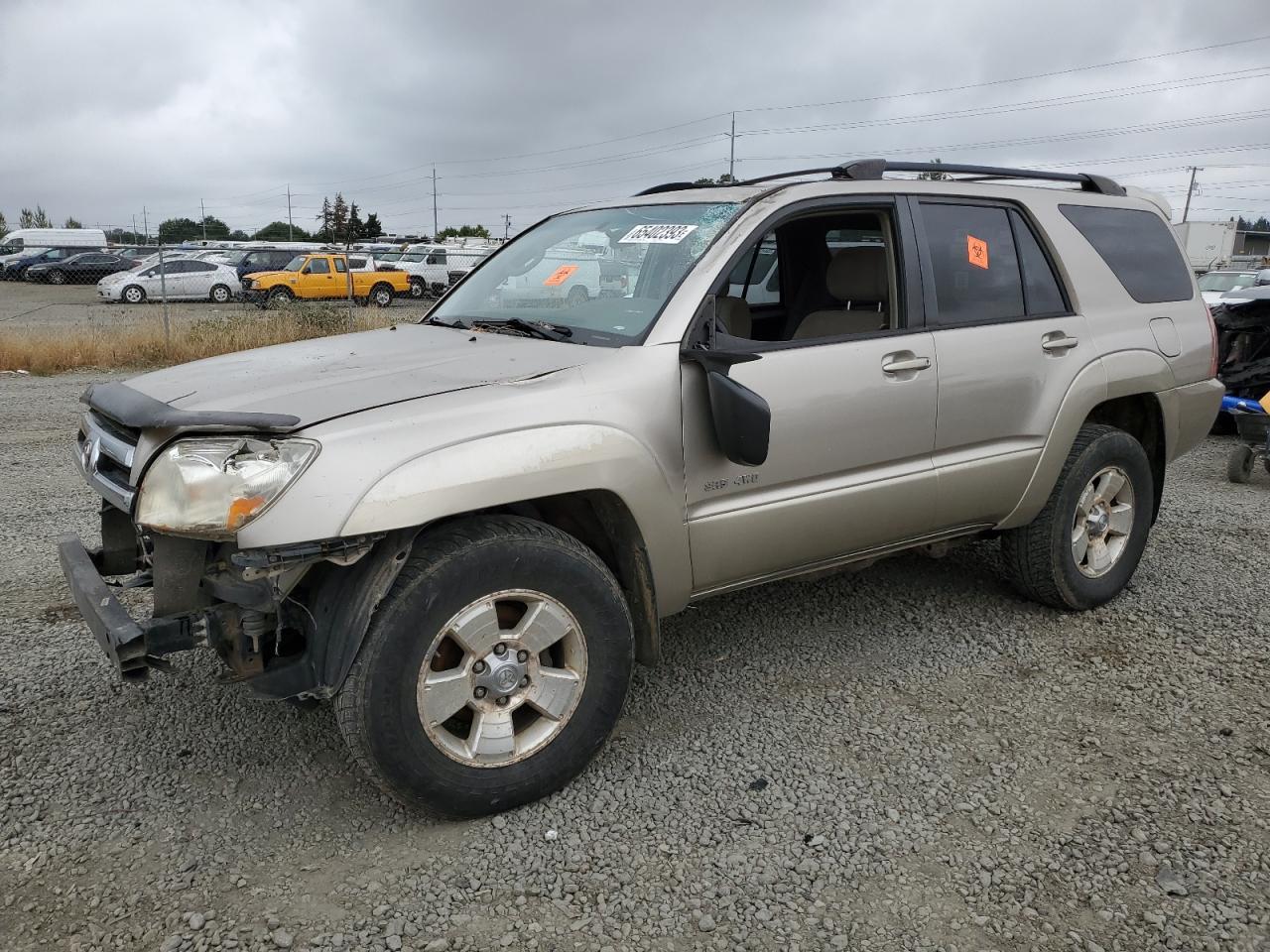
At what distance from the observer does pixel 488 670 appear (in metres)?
2.85

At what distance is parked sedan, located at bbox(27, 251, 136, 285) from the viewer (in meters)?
34.7

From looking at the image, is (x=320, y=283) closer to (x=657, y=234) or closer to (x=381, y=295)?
(x=381, y=295)

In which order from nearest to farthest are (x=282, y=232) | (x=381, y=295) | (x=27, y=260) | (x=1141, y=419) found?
(x=1141, y=419)
(x=381, y=295)
(x=27, y=260)
(x=282, y=232)

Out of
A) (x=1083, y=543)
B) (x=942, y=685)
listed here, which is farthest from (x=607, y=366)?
(x=1083, y=543)

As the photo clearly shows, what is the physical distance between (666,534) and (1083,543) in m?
2.36

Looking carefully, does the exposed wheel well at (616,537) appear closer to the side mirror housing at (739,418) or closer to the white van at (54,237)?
the side mirror housing at (739,418)

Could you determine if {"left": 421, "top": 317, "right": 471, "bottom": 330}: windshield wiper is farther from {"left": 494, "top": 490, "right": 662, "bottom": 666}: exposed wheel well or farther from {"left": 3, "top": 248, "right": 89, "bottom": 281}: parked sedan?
{"left": 3, "top": 248, "right": 89, "bottom": 281}: parked sedan

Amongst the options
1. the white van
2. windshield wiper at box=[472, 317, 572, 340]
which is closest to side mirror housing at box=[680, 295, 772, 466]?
windshield wiper at box=[472, 317, 572, 340]

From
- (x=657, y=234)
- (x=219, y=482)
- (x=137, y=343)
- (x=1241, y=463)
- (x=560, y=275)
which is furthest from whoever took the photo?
(x=137, y=343)

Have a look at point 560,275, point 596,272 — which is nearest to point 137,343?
point 560,275

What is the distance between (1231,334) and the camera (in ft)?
29.2

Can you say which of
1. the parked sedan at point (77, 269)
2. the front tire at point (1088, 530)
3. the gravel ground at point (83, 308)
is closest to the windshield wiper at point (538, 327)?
the front tire at point (1088, 530)

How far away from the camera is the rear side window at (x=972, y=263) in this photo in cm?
386

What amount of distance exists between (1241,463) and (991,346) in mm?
4650
